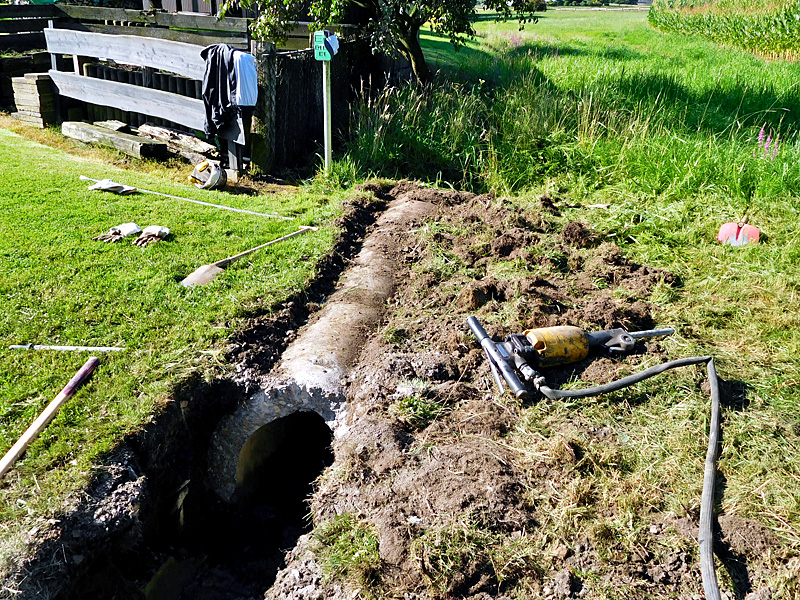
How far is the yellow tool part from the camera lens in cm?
393

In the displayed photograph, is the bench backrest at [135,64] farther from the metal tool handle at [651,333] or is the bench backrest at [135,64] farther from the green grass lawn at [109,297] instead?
the metal tool handle at [651,333]

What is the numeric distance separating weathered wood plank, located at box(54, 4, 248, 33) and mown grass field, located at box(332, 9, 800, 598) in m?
2.13

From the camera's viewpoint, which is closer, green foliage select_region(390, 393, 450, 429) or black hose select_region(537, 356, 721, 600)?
black hose select_region(537, 356, 721, 600)

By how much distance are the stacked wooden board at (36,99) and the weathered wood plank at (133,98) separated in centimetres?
19

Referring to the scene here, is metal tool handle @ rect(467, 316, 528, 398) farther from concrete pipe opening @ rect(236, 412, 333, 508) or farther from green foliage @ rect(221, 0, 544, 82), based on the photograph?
green foliage @ rect(221, 0, 544, 82)

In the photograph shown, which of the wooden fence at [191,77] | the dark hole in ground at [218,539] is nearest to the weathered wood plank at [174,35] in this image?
the wooden fence at [191,77]

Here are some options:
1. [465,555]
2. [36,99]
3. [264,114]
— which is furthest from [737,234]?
[36,99]

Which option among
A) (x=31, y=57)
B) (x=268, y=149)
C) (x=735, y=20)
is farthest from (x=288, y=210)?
(x=735, y=20)

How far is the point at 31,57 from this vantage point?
11719 millimetres

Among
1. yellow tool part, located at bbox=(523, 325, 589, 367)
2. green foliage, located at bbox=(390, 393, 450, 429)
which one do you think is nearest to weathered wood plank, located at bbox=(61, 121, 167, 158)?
green foliage, located at bbox=(390, 393, 450, 429)

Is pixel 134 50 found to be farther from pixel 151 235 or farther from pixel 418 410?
pixel 418 410

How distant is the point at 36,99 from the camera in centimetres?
1000

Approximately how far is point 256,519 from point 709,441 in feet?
9.73

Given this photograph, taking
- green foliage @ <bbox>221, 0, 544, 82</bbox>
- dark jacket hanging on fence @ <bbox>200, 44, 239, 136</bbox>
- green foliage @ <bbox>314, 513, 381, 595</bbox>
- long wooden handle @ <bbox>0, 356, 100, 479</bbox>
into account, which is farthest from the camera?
green foliage @ <bbox>221, 0, 544, 82</bbox>
